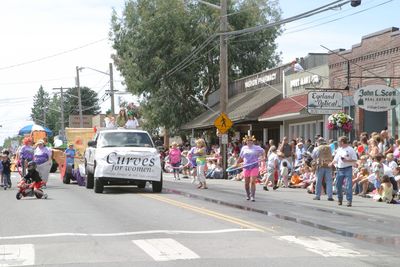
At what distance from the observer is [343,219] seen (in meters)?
13.8

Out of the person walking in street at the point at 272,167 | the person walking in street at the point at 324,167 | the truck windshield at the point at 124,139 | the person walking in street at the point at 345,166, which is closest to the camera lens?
the person walking in street at the point at 345,166

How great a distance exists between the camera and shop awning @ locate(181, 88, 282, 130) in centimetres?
3444

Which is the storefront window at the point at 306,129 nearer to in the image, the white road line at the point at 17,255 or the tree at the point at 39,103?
the white road line at the point at 17,255

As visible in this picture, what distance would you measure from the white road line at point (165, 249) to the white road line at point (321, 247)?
5.84 ft

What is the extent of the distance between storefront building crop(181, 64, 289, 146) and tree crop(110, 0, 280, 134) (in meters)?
1.90

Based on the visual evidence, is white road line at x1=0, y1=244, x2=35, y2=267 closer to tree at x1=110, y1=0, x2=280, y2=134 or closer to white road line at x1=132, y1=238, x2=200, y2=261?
white road line at x1=132, y1=238, x2=200, y2=261

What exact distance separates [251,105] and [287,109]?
198 inches

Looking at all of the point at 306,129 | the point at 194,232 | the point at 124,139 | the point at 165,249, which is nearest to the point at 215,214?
the point at 194,232

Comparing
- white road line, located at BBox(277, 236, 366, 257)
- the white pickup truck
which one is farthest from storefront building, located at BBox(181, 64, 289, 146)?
white road line, located at BBox(277, 236, 366, 257)

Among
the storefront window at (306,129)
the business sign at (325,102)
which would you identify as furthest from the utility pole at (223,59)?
the business sign at (325,102)

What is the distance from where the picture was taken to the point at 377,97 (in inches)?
896

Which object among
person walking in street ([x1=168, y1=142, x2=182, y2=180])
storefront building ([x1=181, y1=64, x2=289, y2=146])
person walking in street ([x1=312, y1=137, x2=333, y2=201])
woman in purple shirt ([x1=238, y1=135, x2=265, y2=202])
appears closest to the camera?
woman in purple shirt ([x1=238, y1=135, x2=265, y2=202])

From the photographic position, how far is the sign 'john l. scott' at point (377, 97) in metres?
22.6

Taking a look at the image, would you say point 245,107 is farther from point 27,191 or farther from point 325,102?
point 27,191
